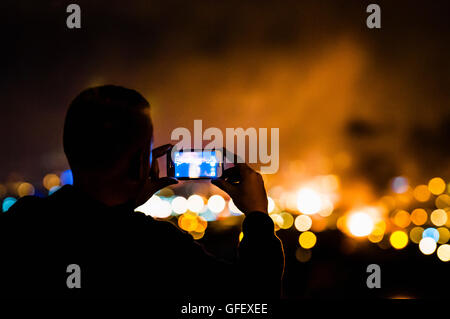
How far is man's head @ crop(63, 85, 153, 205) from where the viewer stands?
175cm

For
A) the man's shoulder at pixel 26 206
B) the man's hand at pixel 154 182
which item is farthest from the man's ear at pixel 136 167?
the man's hand at pixel 154 182

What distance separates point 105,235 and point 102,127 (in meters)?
0.45

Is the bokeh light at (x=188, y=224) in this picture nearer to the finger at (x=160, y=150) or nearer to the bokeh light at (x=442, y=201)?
the finger at (x=160, y=150)

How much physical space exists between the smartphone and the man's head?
1143 mm

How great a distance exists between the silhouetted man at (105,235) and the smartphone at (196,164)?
117cm

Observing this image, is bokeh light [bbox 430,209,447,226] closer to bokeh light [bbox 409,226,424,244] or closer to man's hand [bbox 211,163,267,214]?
bokeh light [bbox 409,226,424,244]

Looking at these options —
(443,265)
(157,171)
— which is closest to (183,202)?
(443,265)

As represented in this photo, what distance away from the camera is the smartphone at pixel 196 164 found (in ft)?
9.77

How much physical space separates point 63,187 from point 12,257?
0.35 metres

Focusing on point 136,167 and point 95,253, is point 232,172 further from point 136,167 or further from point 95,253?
point 95,253

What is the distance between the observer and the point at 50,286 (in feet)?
5.77

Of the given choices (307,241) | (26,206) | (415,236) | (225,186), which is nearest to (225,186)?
(225,186)

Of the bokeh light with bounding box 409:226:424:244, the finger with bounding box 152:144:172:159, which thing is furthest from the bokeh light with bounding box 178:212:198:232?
the finger with bounding box 152:144:172:159

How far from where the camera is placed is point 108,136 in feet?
5.71
